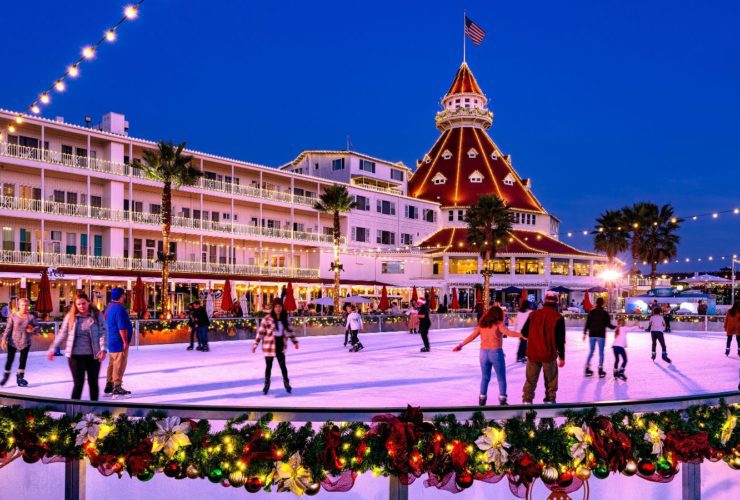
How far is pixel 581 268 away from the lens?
2507 inches

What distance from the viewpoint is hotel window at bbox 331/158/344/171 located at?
56.2m

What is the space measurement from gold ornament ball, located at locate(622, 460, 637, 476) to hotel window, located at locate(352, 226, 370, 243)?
159 ft

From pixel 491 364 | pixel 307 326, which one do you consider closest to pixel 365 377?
pixel 491 364

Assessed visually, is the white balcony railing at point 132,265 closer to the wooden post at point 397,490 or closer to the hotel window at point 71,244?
the hotel window at point 71,244

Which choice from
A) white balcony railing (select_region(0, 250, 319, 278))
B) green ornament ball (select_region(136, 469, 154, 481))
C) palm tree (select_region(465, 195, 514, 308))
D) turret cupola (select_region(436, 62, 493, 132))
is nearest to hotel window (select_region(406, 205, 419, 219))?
palm tree (select_region(465, 195, 514, 308))

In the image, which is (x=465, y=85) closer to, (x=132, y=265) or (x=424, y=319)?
(x=132, y=265)

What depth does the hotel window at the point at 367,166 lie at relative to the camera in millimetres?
57106

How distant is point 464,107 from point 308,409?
6952 centimetres

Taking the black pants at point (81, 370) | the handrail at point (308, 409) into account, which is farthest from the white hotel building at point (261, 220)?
the handrail at point (308, 409)

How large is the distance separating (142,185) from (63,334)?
33.7 meters

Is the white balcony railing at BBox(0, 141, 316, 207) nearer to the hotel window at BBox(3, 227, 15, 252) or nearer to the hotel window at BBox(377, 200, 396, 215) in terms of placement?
the hotel window at BBox(3, 227, 15, 252)

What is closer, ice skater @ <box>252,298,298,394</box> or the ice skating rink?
ice skater @ <box>252,298,298,394</box>

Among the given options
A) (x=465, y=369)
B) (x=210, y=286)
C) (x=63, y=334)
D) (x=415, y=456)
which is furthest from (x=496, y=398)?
(x=210, y=286)

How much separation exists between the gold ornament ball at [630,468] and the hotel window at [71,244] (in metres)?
38.0
